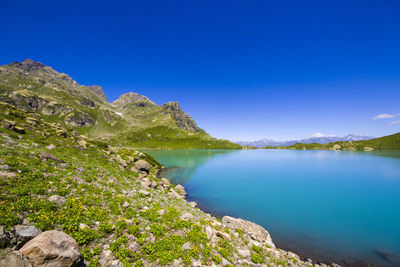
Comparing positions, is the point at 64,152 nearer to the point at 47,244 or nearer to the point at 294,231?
the point at 47,244

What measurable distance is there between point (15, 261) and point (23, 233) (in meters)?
2.23

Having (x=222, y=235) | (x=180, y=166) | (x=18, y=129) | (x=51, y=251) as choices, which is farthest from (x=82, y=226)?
(x=180, y=166)

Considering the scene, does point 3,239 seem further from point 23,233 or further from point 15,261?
point 15,261

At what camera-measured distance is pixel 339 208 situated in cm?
2989

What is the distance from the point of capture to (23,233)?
711 centimetres

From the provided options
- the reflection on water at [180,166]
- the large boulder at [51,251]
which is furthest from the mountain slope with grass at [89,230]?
the reflection on water at [180,166]

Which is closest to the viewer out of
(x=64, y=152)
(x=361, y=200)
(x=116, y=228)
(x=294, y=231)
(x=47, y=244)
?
(x=47, y=244)

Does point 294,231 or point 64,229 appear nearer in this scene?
point 64,229

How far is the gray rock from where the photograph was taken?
6836 mm

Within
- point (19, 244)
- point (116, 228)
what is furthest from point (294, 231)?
point (19, 244)

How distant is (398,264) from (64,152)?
146ft

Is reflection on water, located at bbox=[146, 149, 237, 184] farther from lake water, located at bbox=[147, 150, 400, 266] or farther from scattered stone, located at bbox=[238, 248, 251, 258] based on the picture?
scattered stone, located at bbox=[238, 248, 251, 258]

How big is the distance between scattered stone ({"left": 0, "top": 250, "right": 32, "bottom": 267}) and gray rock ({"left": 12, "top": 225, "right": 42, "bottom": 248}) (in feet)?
5.31

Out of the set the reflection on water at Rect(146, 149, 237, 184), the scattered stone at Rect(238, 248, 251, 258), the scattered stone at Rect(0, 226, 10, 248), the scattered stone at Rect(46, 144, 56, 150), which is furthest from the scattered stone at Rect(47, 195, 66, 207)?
the reflection on water at Rect(146, 149, 237, 184)
